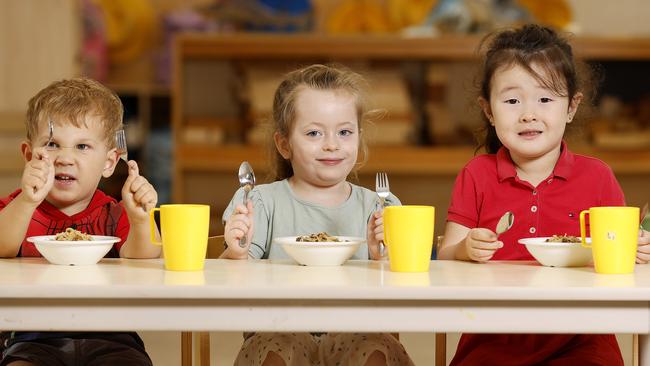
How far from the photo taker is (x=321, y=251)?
5.71 ft

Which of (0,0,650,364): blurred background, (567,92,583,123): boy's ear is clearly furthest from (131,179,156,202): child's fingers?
(0,0,650,364): blurred background

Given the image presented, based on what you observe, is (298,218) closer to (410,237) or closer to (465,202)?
(465,202)

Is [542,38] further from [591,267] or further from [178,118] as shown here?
[178,118]

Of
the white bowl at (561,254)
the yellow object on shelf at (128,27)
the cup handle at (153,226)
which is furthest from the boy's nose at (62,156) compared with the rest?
the yellow object on shelf at (128,27)

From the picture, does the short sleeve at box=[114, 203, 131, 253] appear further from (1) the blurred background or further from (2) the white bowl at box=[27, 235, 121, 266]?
(1) the blurred background

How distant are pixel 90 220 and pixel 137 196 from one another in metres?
0.29

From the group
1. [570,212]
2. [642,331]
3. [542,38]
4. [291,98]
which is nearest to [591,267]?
[642,331]

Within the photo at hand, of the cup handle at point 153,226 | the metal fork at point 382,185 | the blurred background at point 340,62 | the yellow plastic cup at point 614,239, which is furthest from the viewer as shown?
the blurred background at point 340,62

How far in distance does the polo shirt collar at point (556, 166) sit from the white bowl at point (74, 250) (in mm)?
948

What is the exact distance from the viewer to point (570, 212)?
2.21 meters

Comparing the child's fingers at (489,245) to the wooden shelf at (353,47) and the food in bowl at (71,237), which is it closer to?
the food in bowl at (71,237)

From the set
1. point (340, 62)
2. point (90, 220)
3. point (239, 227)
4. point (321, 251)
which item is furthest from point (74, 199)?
point (340, 62)

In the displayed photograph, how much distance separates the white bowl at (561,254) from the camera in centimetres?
176

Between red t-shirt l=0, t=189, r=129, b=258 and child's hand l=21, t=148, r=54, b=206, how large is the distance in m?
0.24
